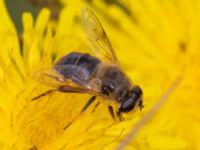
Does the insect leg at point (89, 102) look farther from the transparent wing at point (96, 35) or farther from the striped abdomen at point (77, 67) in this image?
the transparent wing at point (96, 35)

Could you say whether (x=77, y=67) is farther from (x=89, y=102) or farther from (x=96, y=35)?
(x=96, y=35)

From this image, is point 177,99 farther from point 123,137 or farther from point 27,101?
point 27,101

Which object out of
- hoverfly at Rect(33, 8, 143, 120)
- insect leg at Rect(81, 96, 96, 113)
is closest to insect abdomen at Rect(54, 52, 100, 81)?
hoverfly at Rect(33, 8, 143, 120)

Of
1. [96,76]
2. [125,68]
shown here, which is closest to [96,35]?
[96,76]

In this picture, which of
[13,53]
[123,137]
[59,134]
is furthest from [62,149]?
[13,53]

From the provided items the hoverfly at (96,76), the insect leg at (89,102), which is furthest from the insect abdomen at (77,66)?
the insect leg at (89,102)
